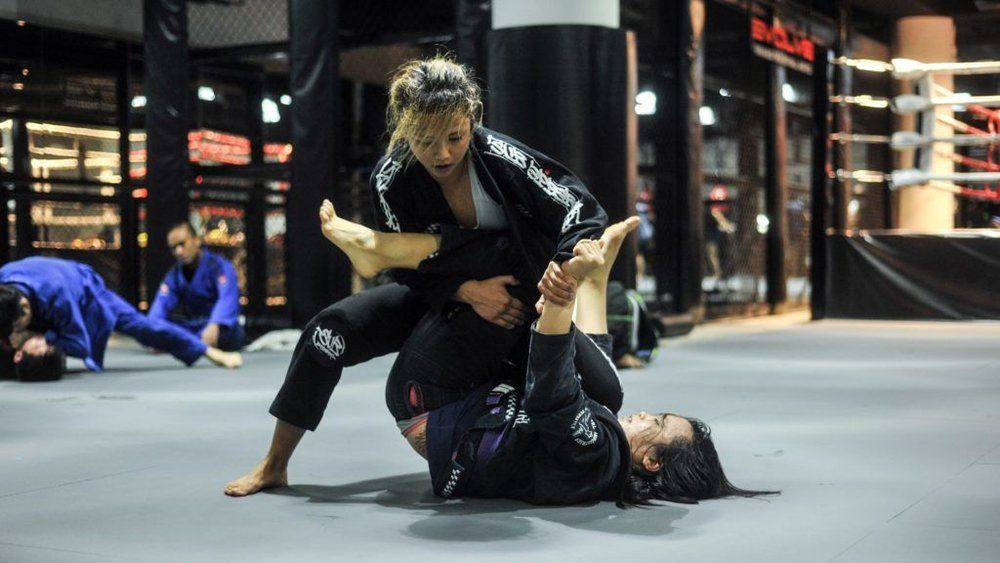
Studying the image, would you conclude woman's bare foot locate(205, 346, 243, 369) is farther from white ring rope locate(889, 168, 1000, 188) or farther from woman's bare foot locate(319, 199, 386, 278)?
white ring rope locate(889, 168, 1000, 188)

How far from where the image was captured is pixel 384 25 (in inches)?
407

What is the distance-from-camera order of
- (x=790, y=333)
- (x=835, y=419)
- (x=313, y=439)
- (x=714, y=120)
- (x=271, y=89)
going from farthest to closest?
(x=714, y=120) → (x=271, y=89) → (x=790, y=333) → (x=835, y=419) → (x=313, y=439)

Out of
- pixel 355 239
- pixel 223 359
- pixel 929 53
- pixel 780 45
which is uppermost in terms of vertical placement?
pixel 929 53

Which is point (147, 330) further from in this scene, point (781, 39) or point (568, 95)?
point (781, 39)

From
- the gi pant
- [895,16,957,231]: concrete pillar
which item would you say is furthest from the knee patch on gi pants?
[895,16,957,231]: concrete pillar

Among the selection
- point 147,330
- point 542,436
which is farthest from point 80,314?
point 542,436

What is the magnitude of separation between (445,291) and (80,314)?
4.47m

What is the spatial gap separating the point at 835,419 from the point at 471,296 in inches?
88.7

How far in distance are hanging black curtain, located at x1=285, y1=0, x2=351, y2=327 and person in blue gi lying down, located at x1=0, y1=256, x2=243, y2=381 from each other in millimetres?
1998

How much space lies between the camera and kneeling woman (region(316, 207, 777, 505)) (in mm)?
3150

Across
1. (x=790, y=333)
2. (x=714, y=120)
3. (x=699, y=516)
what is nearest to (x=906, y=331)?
(x=790, y=333)

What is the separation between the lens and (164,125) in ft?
33.0

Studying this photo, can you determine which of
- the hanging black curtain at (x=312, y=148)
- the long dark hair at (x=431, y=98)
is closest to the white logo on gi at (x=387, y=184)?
the long dark hair at (x=431, y=98)

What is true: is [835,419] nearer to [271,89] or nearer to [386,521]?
[386,521]
